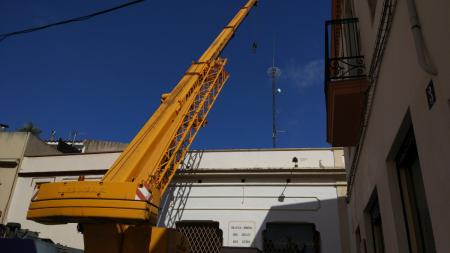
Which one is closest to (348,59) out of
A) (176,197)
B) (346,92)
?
(346,92)

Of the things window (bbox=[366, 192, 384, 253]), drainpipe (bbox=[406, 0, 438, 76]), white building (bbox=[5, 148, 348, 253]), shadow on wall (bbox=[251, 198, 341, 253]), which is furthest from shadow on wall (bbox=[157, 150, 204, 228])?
drainpipe (bbox=[406, 0, 438, 76])

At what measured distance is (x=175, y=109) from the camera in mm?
12539

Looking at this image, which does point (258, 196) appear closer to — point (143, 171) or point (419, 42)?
point (143, 171)

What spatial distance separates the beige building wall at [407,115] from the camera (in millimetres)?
3158

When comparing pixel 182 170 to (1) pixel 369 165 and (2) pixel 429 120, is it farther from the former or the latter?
(2) pixel 429 120

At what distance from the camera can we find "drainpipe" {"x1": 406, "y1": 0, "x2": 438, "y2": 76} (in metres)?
3.21

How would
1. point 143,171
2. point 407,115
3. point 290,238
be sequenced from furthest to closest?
point 290,238, point 143,171, point 407,115

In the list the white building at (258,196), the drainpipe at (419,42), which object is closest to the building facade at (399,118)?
the drainpipe at (419,42)

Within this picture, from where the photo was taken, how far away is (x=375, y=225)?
7.77m

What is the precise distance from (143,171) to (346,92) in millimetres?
5118

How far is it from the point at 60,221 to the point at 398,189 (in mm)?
6072

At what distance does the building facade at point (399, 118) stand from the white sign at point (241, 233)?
7.14m

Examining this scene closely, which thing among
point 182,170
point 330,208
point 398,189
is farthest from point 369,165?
point 182,170

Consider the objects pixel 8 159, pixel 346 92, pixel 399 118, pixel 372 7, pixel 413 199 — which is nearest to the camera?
pixel 399 118
